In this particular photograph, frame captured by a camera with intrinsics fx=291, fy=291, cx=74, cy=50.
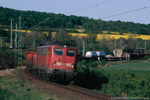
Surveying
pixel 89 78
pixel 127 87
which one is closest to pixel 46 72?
pixel 89 78

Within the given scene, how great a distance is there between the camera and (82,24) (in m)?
152

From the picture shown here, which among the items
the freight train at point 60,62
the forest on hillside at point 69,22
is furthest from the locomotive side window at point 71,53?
the forest on hillside at point 69,22

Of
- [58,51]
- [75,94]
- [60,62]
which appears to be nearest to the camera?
[75,94]

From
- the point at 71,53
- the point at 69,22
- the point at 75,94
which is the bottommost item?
the point at 75,94

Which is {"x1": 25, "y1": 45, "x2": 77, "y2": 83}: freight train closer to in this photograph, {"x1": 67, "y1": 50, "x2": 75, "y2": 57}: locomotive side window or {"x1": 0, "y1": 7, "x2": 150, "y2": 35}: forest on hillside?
{"x1": 67, "y1": 50, "x2": 75, "y2": 57}: locomotive side window

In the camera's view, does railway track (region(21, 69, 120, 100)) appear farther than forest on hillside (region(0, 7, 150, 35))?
No

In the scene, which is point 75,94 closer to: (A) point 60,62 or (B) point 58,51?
(A) point 60,62

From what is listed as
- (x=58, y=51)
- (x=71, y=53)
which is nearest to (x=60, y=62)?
(x=58, y=51)

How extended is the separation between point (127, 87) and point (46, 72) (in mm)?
6803

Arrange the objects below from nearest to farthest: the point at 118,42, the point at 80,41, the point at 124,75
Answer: the point at 124,75 < the point at 80,41 < the point at 118,42

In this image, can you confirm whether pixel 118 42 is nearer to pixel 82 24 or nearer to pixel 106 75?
pixel 82 24

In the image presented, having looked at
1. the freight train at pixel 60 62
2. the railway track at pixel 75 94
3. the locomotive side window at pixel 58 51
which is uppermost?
the locomotive side window at pixel 58 51

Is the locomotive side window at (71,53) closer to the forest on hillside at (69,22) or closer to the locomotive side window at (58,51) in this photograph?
the locomotive side window at (58,51)

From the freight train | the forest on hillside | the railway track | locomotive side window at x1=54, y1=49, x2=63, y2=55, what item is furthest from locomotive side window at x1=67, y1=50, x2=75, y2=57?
the forest on hillside
